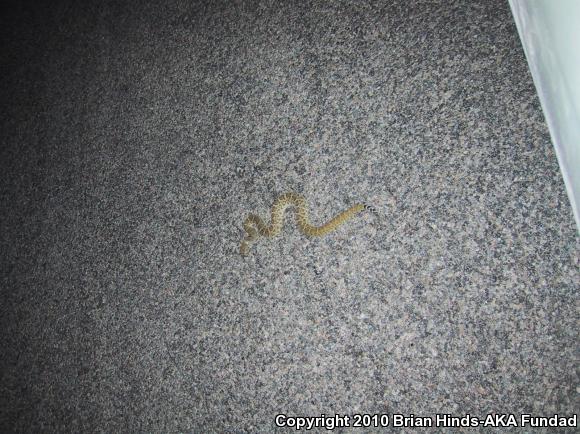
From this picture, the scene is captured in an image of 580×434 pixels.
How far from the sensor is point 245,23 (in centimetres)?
179

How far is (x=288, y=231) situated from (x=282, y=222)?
1.9 inches

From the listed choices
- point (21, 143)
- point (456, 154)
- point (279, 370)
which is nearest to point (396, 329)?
point (279, 370)

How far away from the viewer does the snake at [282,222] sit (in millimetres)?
1357

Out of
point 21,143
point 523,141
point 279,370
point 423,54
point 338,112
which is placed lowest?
point 279,370

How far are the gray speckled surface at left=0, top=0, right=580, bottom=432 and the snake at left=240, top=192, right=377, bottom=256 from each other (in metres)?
0.05

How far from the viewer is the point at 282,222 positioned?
147 centimetres

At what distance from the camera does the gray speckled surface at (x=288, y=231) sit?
3.80ft

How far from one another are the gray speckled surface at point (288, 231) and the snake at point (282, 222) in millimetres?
47

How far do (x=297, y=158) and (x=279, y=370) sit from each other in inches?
35.5

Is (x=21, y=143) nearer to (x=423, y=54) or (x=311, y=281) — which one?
(x=311, y=281)

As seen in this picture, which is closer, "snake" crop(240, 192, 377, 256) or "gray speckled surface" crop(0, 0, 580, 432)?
"gray speckled surface" crop(0, 0, 580, 432)

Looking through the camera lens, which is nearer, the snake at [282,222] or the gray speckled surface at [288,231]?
the gray speckled surface at [288,231]

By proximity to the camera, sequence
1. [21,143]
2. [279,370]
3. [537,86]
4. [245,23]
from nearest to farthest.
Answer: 1. [537,86]
2. [279,370]
3. [245,23]
4. [21,143]

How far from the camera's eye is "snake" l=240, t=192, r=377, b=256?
136cm
